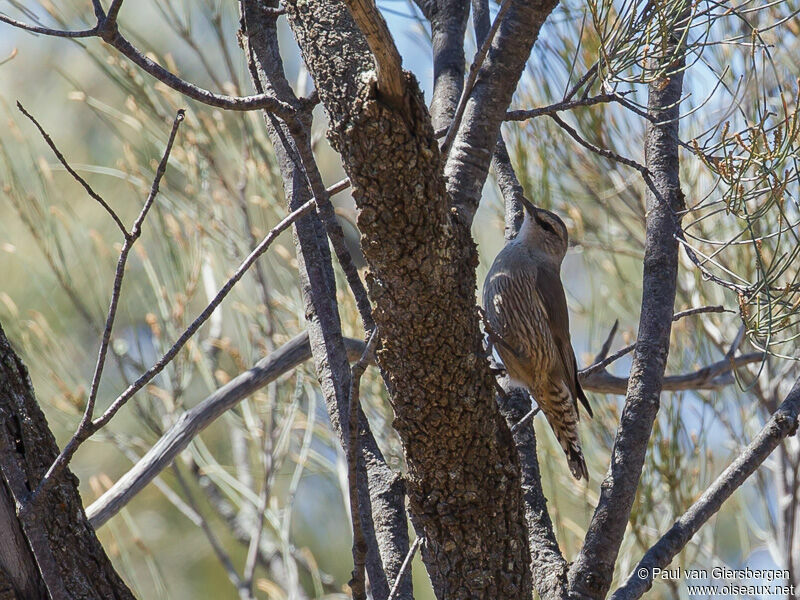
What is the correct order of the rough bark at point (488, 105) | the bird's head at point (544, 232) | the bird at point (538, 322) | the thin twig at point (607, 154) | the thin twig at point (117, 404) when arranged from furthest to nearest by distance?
the bird's head at point (544, 232) < the bird at point (538, 322) < the thin twig at point (607, 154) < the rough bark at point (488, 105) < the thin twig at point (117, 404)

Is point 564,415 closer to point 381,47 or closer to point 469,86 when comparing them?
point 469,86

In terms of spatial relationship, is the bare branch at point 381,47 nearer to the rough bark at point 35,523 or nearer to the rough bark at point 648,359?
the rough bark at point 35,523

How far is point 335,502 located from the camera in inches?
252

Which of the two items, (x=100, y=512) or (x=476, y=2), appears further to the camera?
(x=476, y=2)

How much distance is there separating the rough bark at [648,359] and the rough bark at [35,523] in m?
1.11

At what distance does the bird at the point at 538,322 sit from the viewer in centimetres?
333

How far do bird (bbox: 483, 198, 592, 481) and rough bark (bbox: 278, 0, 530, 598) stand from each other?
4.93ft

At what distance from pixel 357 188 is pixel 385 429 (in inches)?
106

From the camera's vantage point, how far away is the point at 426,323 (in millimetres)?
1620

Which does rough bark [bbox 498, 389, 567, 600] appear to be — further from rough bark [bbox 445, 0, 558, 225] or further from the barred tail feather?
rough bark [bbox 445, 0, 558, 225]

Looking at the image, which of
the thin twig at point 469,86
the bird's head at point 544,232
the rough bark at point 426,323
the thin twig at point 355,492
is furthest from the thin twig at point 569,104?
the bird's head at point 544,232

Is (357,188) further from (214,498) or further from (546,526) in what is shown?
(214,498)

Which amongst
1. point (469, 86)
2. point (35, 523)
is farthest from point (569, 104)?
point (35, 523)

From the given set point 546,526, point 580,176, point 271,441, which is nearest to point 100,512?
point 546,526
